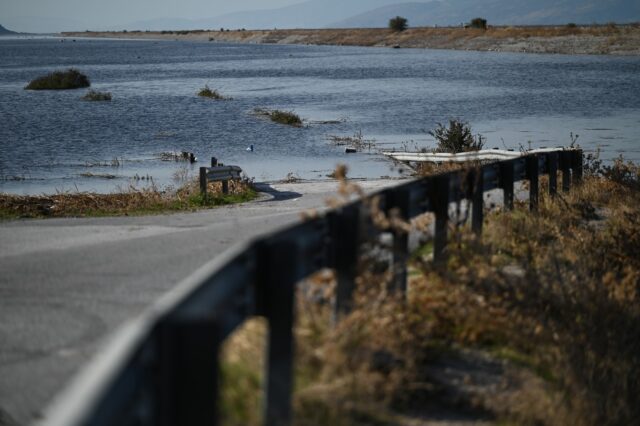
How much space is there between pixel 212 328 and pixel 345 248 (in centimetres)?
305

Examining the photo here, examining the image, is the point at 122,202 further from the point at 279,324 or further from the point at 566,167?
the point at 279,324

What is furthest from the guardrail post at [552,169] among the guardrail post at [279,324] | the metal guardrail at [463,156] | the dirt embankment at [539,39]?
the dirt embankment at [539,39]

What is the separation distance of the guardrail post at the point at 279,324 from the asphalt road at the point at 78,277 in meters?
2.07

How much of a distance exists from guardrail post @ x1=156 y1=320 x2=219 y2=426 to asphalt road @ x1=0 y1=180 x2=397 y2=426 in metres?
2.92

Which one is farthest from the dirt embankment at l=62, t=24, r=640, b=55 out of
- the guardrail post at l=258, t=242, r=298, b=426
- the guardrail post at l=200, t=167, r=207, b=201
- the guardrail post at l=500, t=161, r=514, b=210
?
the guardrail post at l=258, t=242, r=298, b=426

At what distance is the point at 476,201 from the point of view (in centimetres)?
1098

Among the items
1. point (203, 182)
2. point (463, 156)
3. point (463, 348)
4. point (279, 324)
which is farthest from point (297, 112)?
point (279, 324)

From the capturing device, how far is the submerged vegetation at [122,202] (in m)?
19.8

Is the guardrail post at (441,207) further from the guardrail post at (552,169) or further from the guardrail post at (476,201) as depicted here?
the guardrail post at (552,169)

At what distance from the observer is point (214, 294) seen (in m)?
4.56

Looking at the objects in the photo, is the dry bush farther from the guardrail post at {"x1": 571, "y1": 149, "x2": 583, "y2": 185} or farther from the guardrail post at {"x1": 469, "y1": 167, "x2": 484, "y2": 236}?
the guardrail post at {"x1": 571, "y1": 149, "x2": 583, "y2": 185}

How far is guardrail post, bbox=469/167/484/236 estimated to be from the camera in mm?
10781

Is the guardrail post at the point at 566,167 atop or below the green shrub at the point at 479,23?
below

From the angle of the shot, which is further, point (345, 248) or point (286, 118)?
point (286, 118)
